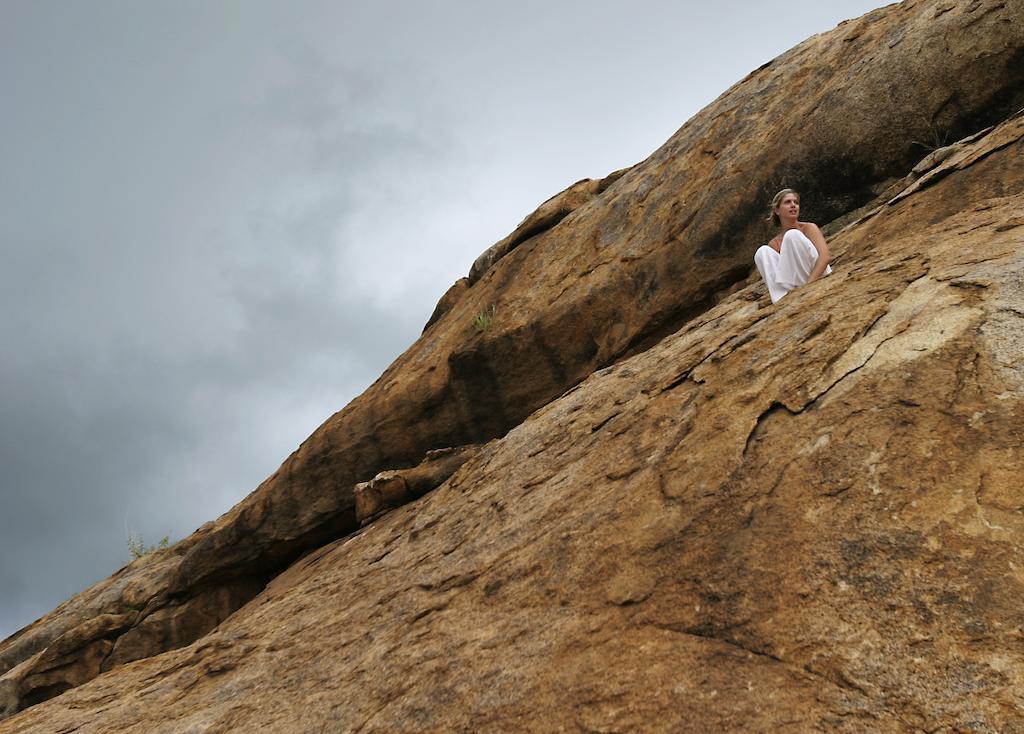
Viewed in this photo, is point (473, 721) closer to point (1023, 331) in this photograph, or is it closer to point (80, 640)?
point (1023, 331)

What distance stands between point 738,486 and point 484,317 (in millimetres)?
11301

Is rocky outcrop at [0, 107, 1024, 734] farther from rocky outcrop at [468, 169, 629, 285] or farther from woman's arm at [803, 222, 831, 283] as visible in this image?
rocky outcrop at [468, 169, 629, 285]

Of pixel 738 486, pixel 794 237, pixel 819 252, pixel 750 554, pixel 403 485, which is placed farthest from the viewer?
pixel 403 485

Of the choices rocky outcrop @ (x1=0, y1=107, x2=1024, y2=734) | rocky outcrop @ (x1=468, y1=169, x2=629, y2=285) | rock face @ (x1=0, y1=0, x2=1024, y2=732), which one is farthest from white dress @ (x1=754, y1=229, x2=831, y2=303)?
rocky outcrop @ (x1=468, y1=169, x2=629, y2=285)

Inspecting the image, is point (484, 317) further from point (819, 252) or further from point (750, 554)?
point (750, 554)

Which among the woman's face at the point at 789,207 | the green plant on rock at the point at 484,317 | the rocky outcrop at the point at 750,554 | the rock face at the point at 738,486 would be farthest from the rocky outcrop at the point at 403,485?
the woman's face at the point at 789,207

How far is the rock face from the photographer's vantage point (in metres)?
4.41

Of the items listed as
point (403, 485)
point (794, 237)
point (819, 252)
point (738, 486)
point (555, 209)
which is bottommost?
point (738, 486)

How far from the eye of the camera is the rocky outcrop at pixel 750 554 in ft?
13.9

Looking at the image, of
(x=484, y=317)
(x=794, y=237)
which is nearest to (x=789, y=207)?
(x=794, y=237)

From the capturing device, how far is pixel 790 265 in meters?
9.76

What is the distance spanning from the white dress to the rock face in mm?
496

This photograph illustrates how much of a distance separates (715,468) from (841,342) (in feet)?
5.54

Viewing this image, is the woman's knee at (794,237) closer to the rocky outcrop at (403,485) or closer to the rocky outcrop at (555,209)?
the rocky outcrop at (403,485)
